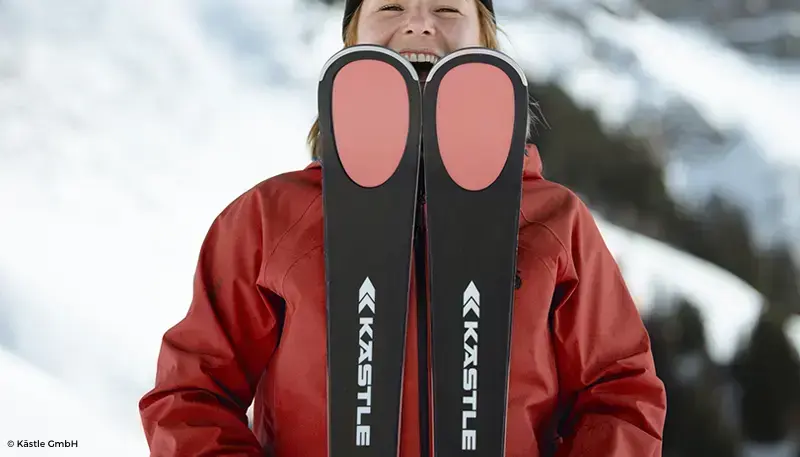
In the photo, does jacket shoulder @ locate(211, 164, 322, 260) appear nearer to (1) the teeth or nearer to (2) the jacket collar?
(2) the jacket collar

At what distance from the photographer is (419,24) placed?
0.98m

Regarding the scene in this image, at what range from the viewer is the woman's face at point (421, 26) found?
0.98 meters

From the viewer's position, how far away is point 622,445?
835mm

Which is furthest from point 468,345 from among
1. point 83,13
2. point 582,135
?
point 83,13

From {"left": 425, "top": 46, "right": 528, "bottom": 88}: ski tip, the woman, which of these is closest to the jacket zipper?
the woman

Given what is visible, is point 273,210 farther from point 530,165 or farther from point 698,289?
point 698,289

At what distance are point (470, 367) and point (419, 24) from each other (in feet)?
1.50

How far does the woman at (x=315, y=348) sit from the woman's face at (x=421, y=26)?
0.70 ft

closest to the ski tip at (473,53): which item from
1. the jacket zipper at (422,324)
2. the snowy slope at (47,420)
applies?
the jacket zipper at (422,324)

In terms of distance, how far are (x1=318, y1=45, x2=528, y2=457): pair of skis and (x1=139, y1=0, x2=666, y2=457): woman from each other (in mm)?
49

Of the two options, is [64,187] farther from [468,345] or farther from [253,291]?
[468,345]

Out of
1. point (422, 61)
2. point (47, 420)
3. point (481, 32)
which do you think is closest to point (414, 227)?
point (422, 61)

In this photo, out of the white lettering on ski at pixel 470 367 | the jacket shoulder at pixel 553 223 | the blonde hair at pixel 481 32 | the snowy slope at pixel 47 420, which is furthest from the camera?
the snowy slope at pixel 47 420

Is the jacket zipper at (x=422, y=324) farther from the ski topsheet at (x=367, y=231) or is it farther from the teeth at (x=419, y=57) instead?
the teeth at (x=419, y=57)
